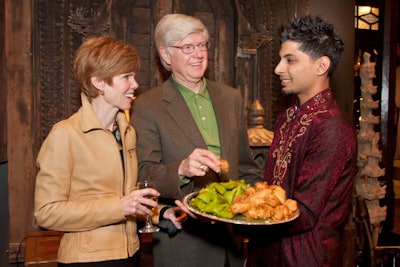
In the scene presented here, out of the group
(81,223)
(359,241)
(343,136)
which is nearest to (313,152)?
(343,136)

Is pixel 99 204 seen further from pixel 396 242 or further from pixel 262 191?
pixel 396 242

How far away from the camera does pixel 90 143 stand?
1.78 meters

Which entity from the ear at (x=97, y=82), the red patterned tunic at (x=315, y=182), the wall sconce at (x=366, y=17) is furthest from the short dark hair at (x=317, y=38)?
the wall sconce at (x=366, y=17)

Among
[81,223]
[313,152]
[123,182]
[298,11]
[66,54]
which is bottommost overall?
[81,223]

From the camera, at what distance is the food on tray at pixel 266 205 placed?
1.60m

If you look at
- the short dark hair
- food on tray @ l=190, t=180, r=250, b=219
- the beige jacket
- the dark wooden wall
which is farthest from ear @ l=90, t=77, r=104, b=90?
the dark wooden wall

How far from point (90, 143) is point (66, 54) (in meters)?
1.89

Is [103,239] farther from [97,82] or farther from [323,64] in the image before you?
[323,64]

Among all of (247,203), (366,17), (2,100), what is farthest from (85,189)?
(366,17)

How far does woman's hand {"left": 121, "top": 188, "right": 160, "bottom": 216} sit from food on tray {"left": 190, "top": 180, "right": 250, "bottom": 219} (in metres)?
0.19

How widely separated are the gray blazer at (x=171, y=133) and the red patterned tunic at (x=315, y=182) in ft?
1.27

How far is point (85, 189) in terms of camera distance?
177 cm

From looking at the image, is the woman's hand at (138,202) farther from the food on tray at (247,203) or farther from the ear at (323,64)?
the ear at (323,64)

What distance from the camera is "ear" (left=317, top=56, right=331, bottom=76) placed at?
1856 mm
